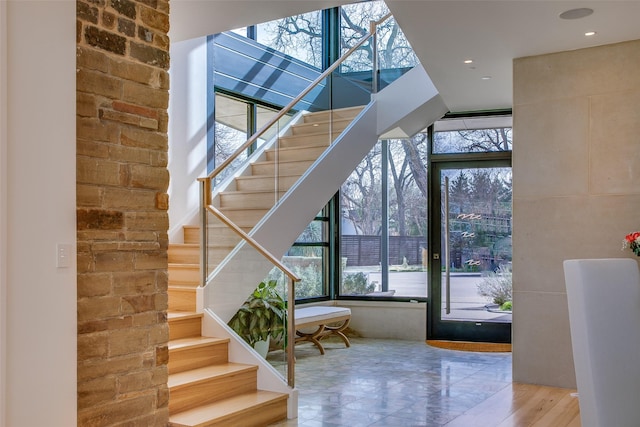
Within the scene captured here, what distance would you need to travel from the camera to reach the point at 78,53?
2.52 meters

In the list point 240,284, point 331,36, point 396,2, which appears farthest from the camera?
point 331,36

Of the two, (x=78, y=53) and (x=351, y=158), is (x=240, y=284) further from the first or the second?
(x=78, y=53)

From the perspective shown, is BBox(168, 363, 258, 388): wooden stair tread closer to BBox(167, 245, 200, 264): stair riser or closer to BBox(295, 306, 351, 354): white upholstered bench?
BBox(167, 245, 200, 264): stair riser

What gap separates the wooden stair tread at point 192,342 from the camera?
4436 mm

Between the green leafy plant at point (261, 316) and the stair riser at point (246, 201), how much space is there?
91 centimetres

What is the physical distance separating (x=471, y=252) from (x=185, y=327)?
4.44 metres

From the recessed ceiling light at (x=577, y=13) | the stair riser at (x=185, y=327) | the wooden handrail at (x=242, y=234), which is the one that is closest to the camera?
the recessed ceiling light at (x=577, y=13)

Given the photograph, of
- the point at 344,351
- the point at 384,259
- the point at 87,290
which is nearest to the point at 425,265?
the point at 384,259

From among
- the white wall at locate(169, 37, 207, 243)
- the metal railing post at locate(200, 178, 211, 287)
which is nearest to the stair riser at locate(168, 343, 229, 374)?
the metal railing post at locate(200, 178, 211, 287)

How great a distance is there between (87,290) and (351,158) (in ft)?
14.6

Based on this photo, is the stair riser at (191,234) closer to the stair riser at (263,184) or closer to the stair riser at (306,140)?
the stair riser at (263,184)

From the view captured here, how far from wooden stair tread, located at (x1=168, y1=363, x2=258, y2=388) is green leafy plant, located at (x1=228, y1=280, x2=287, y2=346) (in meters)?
0.28
